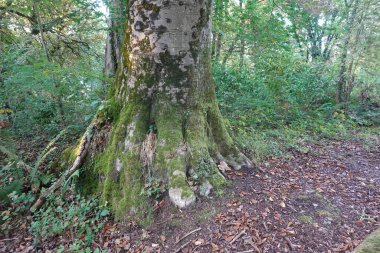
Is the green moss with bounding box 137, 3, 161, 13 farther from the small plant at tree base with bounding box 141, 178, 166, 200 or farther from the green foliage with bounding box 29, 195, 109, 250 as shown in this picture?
the green foliage with bounding box 29, 195, 109, 250

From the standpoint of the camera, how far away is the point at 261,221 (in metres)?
2.93

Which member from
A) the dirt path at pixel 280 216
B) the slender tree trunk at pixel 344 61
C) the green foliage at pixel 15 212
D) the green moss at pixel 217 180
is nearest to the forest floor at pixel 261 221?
the dirt path at pixel 280 216

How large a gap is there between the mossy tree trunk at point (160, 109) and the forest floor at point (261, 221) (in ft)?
1.02

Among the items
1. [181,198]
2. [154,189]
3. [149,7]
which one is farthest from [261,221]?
[149,7]

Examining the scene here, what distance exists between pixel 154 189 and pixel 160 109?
1100mm

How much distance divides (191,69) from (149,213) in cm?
201

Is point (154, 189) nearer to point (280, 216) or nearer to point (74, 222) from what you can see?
point (74, 222)

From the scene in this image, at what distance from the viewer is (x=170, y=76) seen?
3600mm

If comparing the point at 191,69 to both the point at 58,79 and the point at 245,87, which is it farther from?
the point at 245,87

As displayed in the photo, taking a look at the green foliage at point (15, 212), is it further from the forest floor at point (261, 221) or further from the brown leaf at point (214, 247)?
the brown leaf at point (214, 247)

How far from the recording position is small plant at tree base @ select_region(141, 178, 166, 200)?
3242 millimetres

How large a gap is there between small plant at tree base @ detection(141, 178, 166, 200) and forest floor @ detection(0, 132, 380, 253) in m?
0.12

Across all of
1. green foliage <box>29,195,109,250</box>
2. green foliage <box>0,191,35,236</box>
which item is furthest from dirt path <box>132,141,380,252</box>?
green foliage <box>0,191,35,236</box>

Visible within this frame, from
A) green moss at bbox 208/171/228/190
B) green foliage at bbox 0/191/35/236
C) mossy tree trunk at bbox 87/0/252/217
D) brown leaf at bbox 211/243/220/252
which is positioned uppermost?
mossy tree trunk at bbox 87/0/252/217
